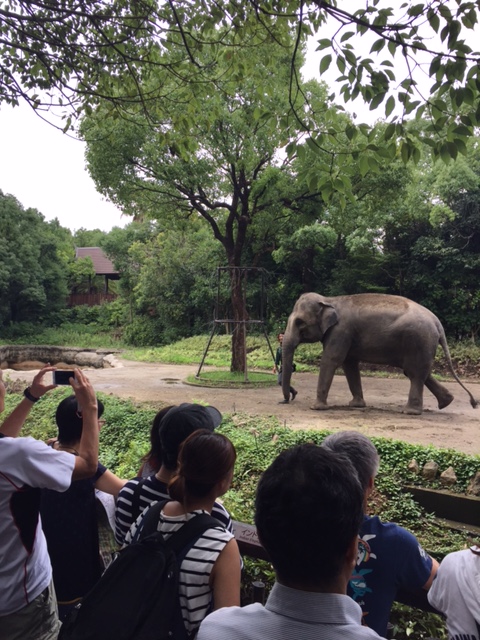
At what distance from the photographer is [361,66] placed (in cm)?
299

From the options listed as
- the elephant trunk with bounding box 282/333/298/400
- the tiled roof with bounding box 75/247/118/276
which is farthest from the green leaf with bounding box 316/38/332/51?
the tiled roof with bounding box 75/247/118/276

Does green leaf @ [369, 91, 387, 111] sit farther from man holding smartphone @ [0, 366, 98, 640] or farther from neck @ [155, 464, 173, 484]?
man holding smartphone @ [0, 366, 98, 640]

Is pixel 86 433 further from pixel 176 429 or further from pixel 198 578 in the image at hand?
pixel 198 578

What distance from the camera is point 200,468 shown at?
1699 mm

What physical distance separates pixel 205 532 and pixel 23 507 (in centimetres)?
70

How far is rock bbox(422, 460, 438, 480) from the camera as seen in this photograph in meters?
4.78

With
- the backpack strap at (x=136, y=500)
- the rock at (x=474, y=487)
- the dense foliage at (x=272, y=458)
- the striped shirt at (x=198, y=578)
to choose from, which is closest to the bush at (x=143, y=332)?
the dense foliage at (x=272, y=458)

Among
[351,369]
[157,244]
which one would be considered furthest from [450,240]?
[157,244]

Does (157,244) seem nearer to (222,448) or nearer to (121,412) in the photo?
(121,412)

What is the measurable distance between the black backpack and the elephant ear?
858cm

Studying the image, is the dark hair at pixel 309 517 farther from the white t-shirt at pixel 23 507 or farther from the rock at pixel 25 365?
the rock at pixel 25 365

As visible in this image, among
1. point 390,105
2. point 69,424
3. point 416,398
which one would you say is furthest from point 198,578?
point 416,398

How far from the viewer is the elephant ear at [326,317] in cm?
989

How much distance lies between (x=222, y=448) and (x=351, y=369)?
884cm
